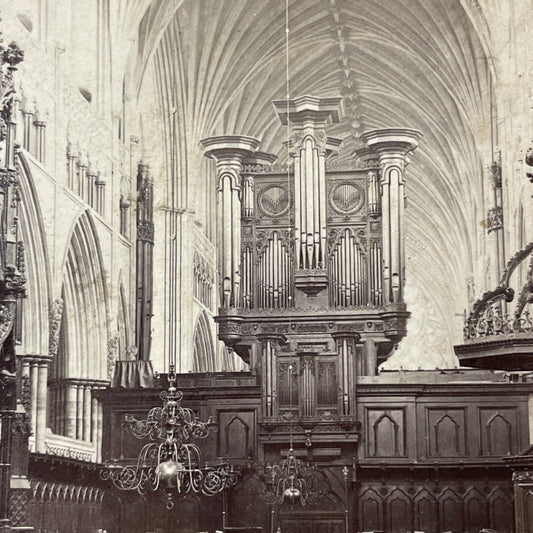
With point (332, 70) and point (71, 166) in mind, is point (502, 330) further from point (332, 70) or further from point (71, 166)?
point (332, 70)

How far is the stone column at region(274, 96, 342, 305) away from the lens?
25.5 m

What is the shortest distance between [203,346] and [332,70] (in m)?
10.6

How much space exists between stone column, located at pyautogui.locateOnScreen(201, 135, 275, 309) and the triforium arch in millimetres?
9381

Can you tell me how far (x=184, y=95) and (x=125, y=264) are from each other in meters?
8.21

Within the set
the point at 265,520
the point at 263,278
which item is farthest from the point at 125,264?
the point at 265,520

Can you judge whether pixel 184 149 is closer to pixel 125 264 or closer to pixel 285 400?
pixel 125 264

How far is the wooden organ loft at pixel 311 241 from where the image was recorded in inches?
984

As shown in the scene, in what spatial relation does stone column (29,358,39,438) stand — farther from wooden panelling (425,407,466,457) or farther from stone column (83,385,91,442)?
wooden panelling (425,407,466,457)

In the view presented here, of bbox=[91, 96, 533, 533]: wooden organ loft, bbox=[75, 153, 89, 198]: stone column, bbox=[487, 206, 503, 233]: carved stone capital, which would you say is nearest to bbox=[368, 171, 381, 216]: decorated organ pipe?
bbox=[91, 96, 533, 533]: wooden organ loft

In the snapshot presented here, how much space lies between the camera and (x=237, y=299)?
2555cm

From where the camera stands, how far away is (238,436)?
2244 centimetres

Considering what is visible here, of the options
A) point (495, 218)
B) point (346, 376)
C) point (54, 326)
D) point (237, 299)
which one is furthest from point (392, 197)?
point (54, 326)

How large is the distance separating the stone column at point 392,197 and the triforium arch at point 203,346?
1077cm

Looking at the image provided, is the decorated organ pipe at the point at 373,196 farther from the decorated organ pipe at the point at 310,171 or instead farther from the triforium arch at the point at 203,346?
the triforium arch at the point at 203,346
